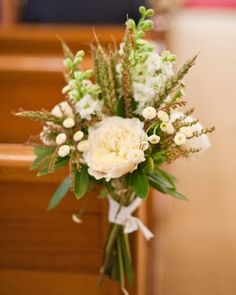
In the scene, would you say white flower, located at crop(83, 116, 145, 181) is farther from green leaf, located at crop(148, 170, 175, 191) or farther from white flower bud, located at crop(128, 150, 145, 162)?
green leaf, located at crop(148, 170, 175, 191)

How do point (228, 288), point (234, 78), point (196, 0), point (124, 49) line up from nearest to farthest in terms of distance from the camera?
point (124, 49), point (228, 288), point (234, 78), point (196, 0)

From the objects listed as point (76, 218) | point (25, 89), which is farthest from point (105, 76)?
point (25, 89)

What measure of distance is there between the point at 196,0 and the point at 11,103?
6.39 m

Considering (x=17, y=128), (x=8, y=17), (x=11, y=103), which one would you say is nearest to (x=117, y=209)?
(x=17, y=128)

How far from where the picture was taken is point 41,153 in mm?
1118

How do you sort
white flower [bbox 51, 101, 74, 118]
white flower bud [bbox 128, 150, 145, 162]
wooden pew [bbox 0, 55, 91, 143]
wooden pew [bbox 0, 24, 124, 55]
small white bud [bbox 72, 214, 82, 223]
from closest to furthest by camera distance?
white flower bud [bbox 128, 150, 145, 162] → white flower [bbox 51, 101, 74, 118] → small white bud [bbox 72, 214, 82, 223] → wooden pew [bbox 0, 55, 91, 143] → wooden pew [bbox 0, 24, 124, 55]

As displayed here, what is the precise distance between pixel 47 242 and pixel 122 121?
49cm

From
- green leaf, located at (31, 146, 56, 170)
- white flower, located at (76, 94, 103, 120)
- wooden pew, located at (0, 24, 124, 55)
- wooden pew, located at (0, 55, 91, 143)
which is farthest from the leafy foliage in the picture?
wooden pew, located at (0, 24, 124, 55)

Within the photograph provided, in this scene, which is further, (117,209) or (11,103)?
(11,103)

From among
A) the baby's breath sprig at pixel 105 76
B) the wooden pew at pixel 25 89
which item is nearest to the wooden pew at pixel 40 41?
the wooden pew at pixel 25 89

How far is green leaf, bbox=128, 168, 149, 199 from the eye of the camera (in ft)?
3.31

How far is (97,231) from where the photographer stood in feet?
4.33

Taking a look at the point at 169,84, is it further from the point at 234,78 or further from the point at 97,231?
the point at 234,78

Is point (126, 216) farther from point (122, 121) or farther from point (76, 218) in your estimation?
point (122, 121)
